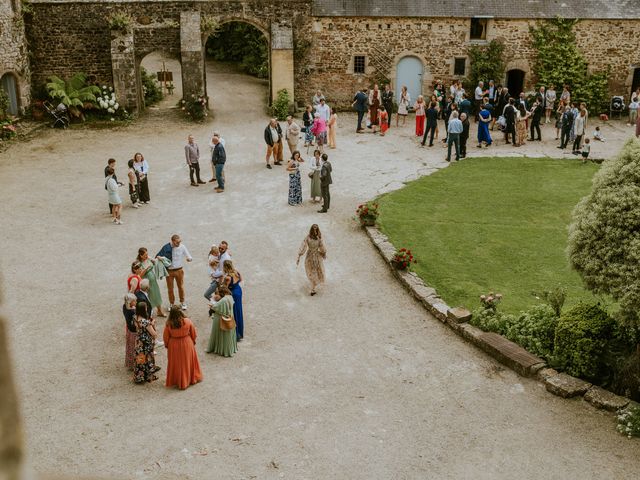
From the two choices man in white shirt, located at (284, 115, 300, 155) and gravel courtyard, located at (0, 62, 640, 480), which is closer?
gravel courtyard, located at (0, 62, 640, 480)

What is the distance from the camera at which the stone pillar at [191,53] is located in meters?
25.5

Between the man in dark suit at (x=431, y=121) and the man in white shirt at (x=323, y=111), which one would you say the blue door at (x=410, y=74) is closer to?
the man in dark suit at (x=431, y=121)

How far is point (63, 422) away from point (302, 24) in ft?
67.6

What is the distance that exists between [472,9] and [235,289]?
19620 mm

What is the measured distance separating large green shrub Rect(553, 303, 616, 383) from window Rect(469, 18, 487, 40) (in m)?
19.2

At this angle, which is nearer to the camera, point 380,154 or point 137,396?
point 137,396

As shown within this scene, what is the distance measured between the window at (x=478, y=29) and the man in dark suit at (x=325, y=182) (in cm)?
1316

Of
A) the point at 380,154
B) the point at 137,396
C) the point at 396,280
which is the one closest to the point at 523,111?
the point at 380,154

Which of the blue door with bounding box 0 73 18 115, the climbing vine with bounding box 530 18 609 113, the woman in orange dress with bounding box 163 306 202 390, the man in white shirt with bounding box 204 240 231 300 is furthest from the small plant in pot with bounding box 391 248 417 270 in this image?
the blue door with bounding box 0 73 18 115

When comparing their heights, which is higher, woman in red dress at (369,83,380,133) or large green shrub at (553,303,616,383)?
woman in red dress at (369,83,380,133)

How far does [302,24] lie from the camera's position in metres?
26.9

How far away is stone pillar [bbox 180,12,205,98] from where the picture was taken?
25547 millimetres

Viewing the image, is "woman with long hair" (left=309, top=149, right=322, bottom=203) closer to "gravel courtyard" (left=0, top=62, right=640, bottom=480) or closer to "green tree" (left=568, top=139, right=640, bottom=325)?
"gravel courtyard" (left=0, top=62, right=640, bottom=480)

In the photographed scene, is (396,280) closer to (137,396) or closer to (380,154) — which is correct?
(137,396)
